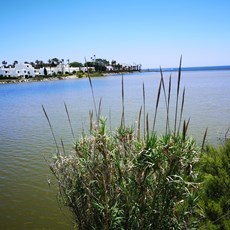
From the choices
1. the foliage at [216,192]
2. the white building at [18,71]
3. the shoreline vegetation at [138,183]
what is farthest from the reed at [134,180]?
the white building at [18,71]

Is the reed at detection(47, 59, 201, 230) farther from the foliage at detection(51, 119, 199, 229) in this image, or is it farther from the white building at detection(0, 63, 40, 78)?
the white building at detection(0, 63, 40, 78)

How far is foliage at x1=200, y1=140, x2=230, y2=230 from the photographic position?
4.21 metres

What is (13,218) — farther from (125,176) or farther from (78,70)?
(78,70)

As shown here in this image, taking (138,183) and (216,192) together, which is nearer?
(138,183)

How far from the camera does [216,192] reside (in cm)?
471

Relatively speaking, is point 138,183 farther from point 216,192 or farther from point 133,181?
point 216,192

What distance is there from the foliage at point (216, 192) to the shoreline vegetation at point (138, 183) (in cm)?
2

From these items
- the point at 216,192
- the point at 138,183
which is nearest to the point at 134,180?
the point at 138,183

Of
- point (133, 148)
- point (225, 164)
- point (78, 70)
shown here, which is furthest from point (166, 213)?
point (78, 70)

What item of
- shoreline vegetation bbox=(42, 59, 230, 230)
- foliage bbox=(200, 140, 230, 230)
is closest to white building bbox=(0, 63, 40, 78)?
shoreline vegetation bbox=(42, 59, 230, 230)

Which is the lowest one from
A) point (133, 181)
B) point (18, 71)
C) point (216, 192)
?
point (18, 71)

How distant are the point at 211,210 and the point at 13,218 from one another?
5.75m

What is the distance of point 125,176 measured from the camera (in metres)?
4.15

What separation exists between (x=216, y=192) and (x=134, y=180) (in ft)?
5.39
